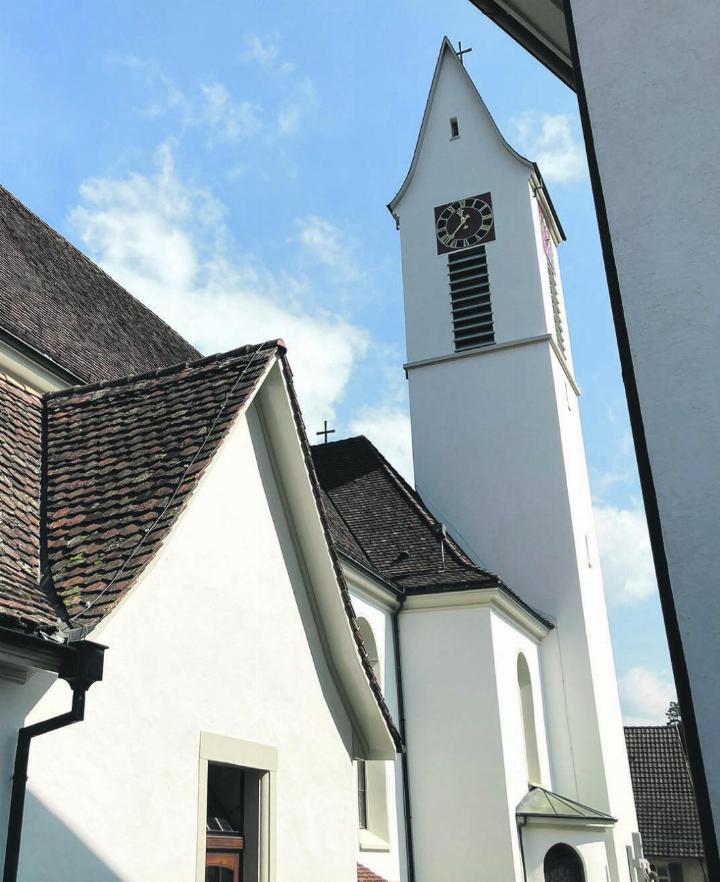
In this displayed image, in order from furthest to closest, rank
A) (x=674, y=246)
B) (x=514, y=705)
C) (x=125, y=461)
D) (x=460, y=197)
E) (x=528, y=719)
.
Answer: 1. (x=460, y=197)
2. (x=528, y=719)
3. (x=514, y=705)
4. (x=125, y=461)
5. (x=674, y=246)

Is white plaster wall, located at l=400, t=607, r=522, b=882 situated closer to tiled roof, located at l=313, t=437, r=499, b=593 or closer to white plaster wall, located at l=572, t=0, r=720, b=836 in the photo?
tiled roof, located at l=313, t=437, r=499, b=593

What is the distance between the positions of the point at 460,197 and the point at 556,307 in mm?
3872

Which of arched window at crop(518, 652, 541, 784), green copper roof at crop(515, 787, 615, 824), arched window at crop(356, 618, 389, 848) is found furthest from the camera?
arched window at crop(518, 652, 541, 784)

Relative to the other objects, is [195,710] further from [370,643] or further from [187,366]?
[370,643]

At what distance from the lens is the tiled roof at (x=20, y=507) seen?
5344mm

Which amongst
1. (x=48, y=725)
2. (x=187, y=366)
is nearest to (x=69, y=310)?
(x=187, y=366)

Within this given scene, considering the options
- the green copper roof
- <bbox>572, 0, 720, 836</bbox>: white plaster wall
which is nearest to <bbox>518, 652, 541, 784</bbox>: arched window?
the green copper roof

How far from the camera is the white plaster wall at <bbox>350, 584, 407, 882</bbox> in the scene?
47.5 ft

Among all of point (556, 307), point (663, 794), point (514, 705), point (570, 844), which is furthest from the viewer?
point (663, 794)

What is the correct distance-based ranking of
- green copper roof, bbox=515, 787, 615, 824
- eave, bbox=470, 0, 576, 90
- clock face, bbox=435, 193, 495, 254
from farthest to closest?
clock face, bbox=435, 193, 495, 254 < green copper roof, bbox=515, 787, 615, 824 < eave, bbox=470, 0, 576, 90

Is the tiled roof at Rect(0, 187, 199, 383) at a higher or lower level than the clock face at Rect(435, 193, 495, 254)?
lower

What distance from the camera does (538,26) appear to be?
309 inches

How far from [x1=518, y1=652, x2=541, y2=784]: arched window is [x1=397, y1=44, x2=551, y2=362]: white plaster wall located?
8064mm

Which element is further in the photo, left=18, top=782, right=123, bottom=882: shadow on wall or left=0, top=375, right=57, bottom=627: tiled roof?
left=0, top=375, right=57, bottom=627: tiled roof
